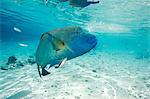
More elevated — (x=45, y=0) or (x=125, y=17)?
(x=45, y=0)

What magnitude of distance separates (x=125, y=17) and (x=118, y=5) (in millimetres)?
7761

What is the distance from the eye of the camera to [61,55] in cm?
154

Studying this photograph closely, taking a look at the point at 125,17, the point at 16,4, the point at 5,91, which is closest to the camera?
the point at 5,91

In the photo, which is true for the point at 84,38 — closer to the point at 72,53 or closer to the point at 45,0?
the point at 72,53

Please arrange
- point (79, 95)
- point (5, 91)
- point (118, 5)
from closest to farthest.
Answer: point (79, 95)
point (5, 91)
point (118, 5)

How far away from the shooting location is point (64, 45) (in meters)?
1.51

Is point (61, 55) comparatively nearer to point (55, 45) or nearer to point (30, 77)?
point (55, 45)

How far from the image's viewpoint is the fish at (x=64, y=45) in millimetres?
1514

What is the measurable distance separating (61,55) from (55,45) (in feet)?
0.29

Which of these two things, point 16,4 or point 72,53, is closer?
point 72,53

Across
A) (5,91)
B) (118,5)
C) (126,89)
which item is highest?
(118,5)

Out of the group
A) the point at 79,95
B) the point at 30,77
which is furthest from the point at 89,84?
the point at 30,77

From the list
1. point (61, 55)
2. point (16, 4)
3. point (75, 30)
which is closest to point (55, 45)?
point (61, 55)

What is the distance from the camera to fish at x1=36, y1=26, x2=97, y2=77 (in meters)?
1.51
